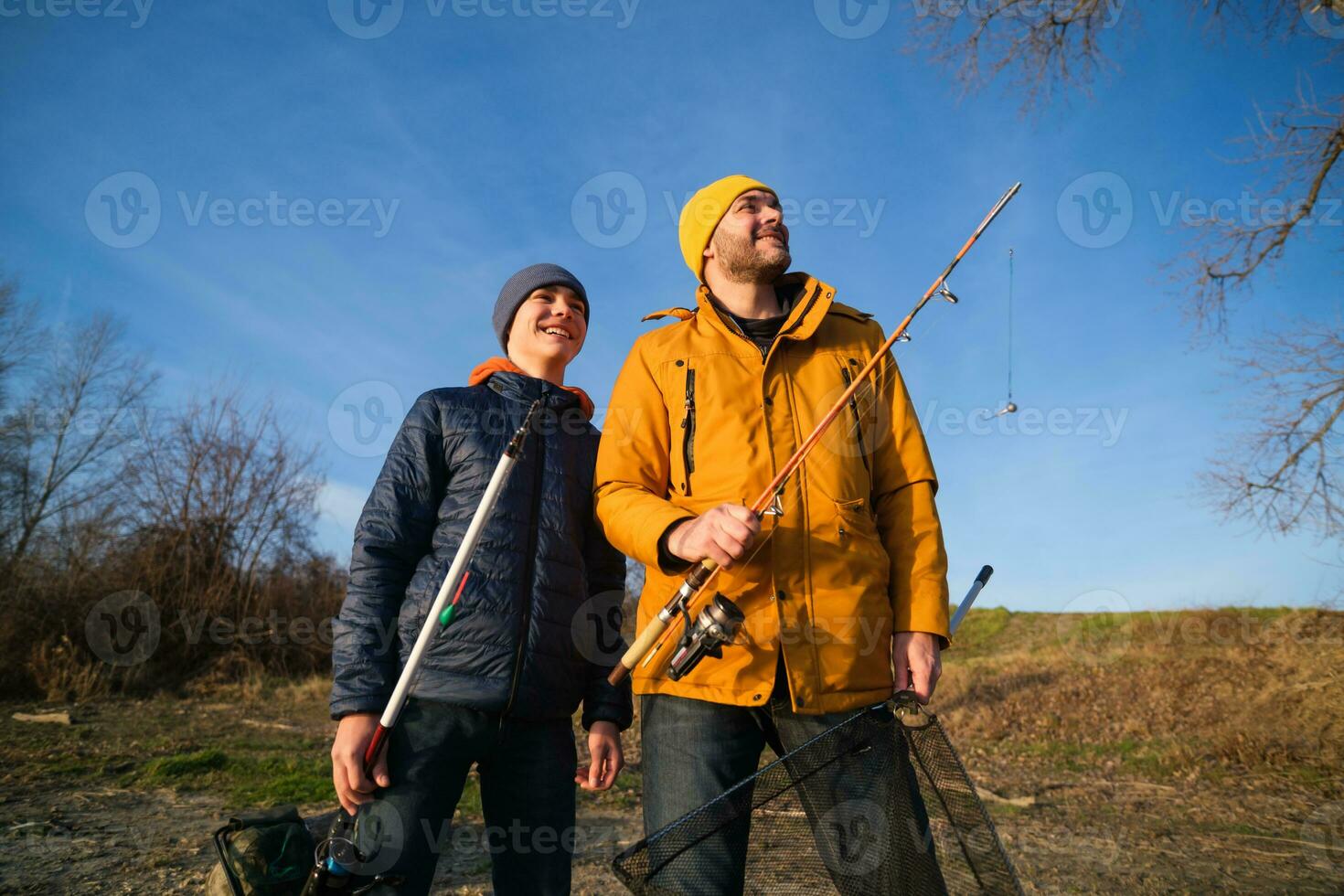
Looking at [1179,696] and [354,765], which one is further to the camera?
[1179,696]

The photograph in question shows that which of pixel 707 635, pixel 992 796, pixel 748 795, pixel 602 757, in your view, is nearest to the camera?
pixel 748 795

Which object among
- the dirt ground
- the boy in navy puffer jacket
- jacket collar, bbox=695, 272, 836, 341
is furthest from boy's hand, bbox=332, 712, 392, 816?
the dirt ground

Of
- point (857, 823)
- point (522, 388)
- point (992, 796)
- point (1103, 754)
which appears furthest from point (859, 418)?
point (1103, 754)

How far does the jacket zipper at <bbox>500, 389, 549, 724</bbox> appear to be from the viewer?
231 cm

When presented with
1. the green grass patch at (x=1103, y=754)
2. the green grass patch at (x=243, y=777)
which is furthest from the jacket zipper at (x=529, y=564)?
the green grass patch at (x=1103, y=754)

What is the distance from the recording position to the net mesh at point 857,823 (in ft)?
5.83

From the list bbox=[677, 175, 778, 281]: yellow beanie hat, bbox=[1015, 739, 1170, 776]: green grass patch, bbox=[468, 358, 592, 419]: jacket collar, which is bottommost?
bbox=[1015, 739, 1170, 776]: green grass patch

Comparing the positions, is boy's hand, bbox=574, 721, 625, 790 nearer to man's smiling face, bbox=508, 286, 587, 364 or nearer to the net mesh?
the net mesh

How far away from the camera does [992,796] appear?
736 cm

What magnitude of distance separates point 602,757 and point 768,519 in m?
1.03
